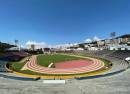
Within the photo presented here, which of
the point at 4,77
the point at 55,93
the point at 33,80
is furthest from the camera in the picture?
the point at 4,77

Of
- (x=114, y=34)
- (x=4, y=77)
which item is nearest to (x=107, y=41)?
(x=114, y=34)

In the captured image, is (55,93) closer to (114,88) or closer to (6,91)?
(6,91)

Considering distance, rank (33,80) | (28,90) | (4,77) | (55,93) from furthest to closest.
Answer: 1. (4,77)
2. (33,80)
3. (28,90)
4. (55,93)

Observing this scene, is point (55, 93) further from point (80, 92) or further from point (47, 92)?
point (80, 92)

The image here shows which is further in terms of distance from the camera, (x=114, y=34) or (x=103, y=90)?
(x=114, y=34)

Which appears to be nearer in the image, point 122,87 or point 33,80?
point 122,87

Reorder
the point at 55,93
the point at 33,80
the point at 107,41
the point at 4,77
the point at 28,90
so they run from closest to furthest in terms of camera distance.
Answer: the point at 55,93
the point at 28,90
the point at 33,80
the point at 4,77
the point at 107,41

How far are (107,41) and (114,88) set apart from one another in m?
114

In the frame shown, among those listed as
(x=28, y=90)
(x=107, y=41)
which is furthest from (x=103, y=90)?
Result: (x=107, y=41)

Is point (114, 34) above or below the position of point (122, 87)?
above

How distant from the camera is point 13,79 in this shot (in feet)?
62.8

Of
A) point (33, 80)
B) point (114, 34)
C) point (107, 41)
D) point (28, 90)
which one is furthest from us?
point (107, 41)

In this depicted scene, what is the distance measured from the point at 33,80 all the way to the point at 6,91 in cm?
506

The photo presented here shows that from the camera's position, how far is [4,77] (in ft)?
66.0
